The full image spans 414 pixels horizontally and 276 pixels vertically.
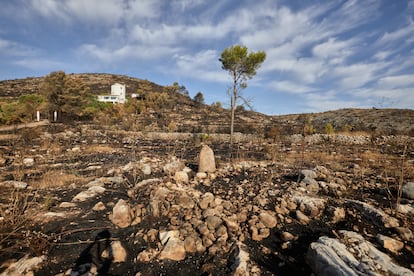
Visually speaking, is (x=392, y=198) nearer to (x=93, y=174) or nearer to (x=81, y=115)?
(x=93, y=174)

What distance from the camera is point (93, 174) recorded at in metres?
5.51

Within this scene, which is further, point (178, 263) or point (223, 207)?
point (223, 207)

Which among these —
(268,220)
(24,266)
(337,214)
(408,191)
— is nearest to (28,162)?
(24,266)

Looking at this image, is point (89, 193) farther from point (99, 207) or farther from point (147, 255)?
point (147, 255)

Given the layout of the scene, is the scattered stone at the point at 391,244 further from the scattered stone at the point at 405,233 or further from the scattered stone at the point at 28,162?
the scattered stone at the point at 28,162

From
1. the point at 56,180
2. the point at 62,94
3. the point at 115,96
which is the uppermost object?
the point at 115,96

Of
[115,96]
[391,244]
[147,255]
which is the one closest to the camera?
[391,244]

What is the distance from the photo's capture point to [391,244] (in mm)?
2201

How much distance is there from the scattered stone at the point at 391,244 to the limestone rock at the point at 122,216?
137 inches

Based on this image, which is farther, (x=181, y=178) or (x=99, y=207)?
(x=181, y=178)

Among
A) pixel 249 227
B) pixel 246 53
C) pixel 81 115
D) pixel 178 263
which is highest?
pixel 246 53

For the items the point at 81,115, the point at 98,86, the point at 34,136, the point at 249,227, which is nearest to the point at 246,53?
the point at 249,227

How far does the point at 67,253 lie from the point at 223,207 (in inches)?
90.0

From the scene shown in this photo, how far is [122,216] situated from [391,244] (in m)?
3.67
